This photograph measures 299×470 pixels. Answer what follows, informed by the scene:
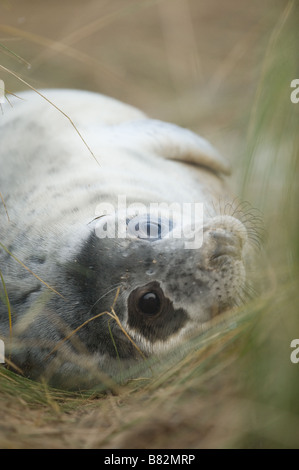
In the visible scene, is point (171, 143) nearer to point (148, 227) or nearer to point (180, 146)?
point (180, 146)

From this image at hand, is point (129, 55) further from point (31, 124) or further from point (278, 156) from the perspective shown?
point (278, 156)

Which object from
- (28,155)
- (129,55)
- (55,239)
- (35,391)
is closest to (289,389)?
(35,391)

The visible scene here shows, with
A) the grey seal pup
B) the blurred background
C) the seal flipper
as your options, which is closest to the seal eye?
the grey seal pup

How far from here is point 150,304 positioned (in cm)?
220

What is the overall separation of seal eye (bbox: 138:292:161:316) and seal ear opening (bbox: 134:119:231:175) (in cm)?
152

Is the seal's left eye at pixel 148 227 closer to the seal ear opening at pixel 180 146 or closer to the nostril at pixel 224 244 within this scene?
the nostril at pixel 224 244

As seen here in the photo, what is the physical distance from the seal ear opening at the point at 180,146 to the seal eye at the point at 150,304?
59.8 inches

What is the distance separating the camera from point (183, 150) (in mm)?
3592

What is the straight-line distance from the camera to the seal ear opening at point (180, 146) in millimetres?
3533

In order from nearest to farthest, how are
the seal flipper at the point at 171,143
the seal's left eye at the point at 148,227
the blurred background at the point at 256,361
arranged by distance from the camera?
1. the blurred background at the point at 256,361
2. the seal's left eye at the point at 148,227
3. the seal flipper at the point at 171,143

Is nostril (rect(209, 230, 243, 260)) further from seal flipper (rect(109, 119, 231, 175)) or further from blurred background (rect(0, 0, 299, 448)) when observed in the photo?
seal flipper (rect(109, 119, 231, 175))

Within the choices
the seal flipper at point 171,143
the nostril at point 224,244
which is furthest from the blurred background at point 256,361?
the seal flipper at point 171,143

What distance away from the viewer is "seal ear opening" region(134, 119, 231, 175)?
3.53m
